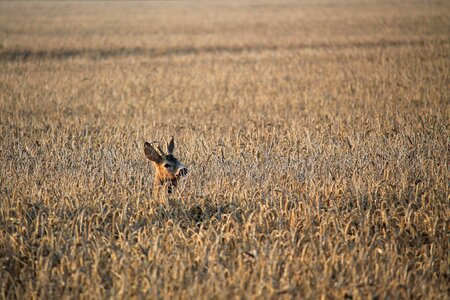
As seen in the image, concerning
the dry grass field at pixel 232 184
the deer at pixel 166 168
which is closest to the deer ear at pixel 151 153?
the deer at pixel 166 168

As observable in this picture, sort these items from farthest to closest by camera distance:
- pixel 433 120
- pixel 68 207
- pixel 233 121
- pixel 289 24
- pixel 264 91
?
pixel 289 24
pixel 264 91
pixel 233 121
pixel 433 120
pixel 68 207

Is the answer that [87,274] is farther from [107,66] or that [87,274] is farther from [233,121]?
[107,66]

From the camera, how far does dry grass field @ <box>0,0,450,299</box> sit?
14.8 ft

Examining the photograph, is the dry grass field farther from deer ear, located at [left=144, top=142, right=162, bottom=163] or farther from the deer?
deer ear, located at [left=144, top=142, right=162, bottom=163]

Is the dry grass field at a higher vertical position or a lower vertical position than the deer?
lower

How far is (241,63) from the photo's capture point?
21500mm

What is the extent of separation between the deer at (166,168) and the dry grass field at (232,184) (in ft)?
0.69

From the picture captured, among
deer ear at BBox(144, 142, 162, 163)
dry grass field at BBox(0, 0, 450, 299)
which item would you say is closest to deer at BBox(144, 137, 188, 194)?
deer ear at BBox(144, 142, 162, 163)

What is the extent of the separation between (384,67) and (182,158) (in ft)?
40.1

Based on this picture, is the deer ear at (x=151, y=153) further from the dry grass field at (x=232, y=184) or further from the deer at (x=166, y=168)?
the dry grass field at (x=232, y=184)

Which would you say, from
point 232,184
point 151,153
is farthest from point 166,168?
point 232,184

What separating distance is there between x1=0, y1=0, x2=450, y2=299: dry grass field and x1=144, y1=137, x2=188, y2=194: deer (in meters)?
0.21

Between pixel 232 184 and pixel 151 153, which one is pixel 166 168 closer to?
pixel 151 153

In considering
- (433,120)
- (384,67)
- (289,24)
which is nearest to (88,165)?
(433,120)
